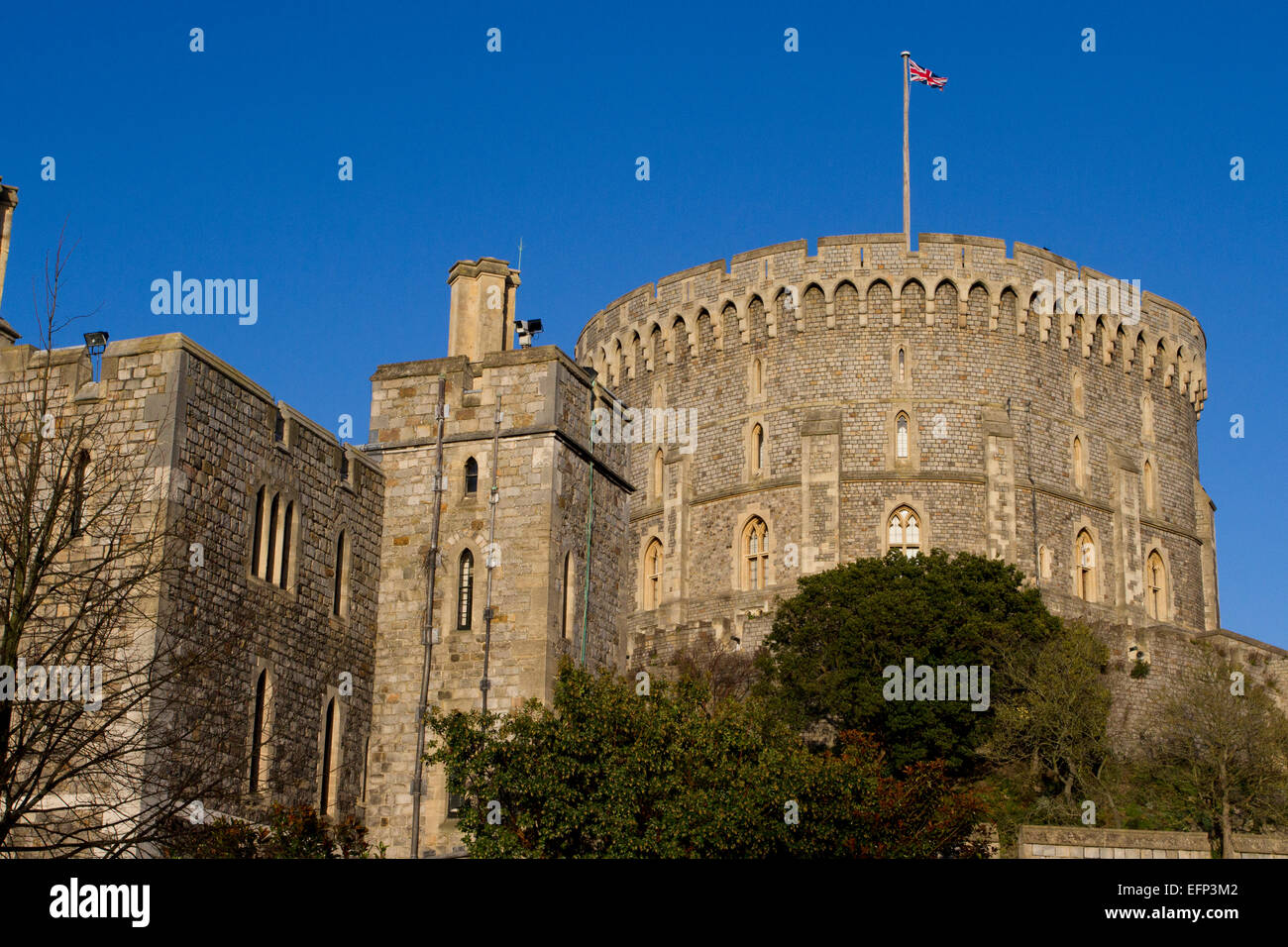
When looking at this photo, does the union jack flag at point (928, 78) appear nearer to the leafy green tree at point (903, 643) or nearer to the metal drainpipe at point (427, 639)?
the leafy green tree at point (903, 643)

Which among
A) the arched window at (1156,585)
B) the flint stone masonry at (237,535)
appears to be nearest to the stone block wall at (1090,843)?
the flint stone masonry at (237,535)

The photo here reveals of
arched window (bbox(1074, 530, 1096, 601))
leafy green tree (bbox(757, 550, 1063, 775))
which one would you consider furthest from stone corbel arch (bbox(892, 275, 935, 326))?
leafy green tree (bbox(757, 550, 1063, 775))

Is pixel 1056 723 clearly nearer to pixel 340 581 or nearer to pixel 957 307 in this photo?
pixel 957 307

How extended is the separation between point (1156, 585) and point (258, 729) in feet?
134

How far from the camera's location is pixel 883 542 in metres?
52.7

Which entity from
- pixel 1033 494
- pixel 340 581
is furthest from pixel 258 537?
pixel 1033 494

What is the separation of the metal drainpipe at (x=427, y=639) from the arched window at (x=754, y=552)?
92.6 feet

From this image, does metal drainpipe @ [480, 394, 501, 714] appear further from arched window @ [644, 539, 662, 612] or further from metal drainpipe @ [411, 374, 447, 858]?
arched window @ [644, 539, 662, 612]

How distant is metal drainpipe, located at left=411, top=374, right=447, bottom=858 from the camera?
2511 cm

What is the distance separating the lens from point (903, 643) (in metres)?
40.8
